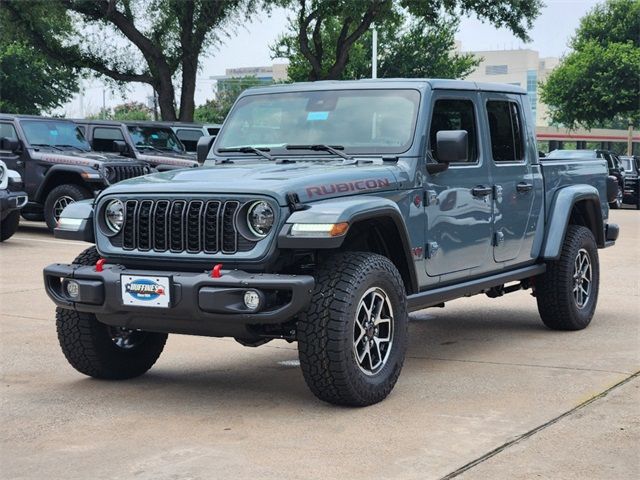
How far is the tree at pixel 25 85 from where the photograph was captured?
1841 inches

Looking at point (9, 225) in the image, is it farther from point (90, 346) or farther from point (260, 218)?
point (260, 218)

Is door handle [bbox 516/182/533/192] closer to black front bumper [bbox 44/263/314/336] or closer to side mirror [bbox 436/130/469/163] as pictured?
side mirror [bbox 436/130/469/163]

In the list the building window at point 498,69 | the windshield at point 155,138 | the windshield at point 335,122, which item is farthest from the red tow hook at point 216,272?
the building window at point 498,69

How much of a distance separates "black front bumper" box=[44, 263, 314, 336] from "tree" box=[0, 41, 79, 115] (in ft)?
135

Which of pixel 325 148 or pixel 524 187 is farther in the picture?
pixel 524 187

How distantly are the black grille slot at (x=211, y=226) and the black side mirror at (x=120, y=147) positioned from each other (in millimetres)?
12490

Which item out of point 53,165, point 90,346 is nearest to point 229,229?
point 90,346

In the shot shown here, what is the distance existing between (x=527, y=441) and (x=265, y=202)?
1.77 metres

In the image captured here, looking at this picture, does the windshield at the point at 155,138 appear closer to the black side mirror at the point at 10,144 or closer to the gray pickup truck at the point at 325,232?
the black side mirror at the point at 10,144

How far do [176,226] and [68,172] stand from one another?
37.8ft

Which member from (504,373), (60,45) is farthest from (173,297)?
(60,45)

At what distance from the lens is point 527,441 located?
5.24 meters

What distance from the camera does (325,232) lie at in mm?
5621

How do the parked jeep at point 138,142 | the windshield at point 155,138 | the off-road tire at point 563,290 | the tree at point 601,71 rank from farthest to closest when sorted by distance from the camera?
1. the tree at point 601,71
2. the windshield at point 155,138
3. the parked jeep at point 138,142
4. the off-road tire at point 563,290
